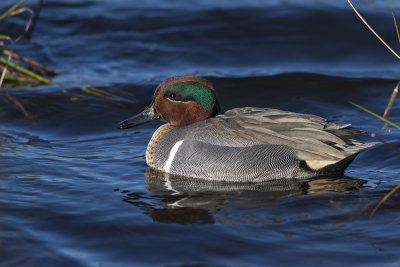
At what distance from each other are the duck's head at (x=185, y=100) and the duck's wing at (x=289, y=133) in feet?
1.02

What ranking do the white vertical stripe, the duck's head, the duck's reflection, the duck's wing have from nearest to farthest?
A: the duck's reflection → the duck's wing → the white vertical stripe → the duck's head

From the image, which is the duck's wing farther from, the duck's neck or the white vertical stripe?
the duck's neck

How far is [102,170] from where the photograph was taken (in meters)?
6.87

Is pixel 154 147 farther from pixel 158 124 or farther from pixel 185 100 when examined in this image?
pixel 158 124

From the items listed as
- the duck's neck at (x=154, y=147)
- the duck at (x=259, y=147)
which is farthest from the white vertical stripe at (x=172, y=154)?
the duck's neck at (x=154, y=147)

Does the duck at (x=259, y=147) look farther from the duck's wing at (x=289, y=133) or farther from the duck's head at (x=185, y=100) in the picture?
the duck's head at (x=185, y=100)

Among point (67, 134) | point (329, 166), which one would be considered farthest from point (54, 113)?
point (329, 166)

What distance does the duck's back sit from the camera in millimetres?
6312

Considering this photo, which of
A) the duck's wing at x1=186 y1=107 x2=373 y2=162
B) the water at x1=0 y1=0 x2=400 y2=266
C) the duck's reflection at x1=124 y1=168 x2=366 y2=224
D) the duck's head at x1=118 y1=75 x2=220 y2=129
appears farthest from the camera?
the duck's head at x1=118 y1=75 x2=220 y2=129

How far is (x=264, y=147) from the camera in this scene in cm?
635

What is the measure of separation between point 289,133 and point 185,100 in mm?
1190

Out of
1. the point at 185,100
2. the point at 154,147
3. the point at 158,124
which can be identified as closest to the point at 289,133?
the point at 185,100

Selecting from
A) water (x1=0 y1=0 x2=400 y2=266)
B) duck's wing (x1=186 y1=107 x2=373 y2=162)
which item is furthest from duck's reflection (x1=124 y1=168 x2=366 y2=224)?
duck's wing (x1=186 y1=107 x2=373 y2=162)

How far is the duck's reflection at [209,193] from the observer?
5703 millimetres
